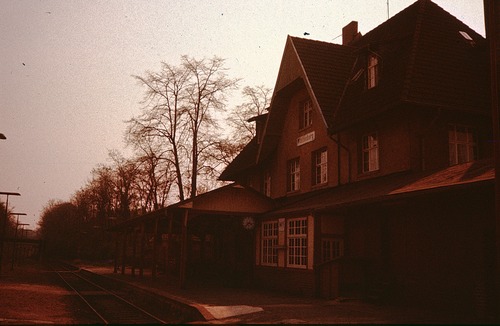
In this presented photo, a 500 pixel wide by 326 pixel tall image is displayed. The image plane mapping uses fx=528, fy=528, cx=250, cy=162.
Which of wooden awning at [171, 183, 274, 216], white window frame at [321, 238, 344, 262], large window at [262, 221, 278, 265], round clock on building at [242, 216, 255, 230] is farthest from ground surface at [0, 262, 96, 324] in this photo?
white window frame at [321, 238, 344, 262]

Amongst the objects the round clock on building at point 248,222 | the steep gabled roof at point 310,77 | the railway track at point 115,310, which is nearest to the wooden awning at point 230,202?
the round clock on building at point 248,222

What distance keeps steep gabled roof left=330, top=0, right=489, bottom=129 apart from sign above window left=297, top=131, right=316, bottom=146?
74.7 inches

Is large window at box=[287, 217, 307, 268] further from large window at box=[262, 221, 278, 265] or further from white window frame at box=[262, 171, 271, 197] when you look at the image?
white window frame at box=[262, 171, 271, 197]

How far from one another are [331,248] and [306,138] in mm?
5671

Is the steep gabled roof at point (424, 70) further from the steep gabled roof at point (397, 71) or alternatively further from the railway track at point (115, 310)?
the railway track at point (115, 310)

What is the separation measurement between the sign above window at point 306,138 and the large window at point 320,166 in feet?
1.96

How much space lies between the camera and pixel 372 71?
18594 mm

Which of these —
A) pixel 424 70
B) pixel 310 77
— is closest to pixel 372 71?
pixel 424 70

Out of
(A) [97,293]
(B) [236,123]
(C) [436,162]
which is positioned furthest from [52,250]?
(C) [436,162]

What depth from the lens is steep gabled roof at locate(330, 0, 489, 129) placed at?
1581 centimetres

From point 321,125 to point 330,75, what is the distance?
6.99ft

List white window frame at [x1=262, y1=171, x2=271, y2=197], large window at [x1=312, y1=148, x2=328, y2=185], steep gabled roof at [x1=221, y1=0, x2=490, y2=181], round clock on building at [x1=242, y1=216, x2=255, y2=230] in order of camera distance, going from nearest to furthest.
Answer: steep gabled roof at [x1=221, y1=0, x2=490, y2=181] < large window at [x1=312, y1=148, x2=328, y2=185] < round clock on building at [x1=242, y1=216, x2=255, y2=230] < white window frame at [x1=262, y1=171, x2=271, y2=197]

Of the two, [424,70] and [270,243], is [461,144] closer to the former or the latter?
[424,70]

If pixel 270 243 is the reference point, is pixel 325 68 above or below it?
above
